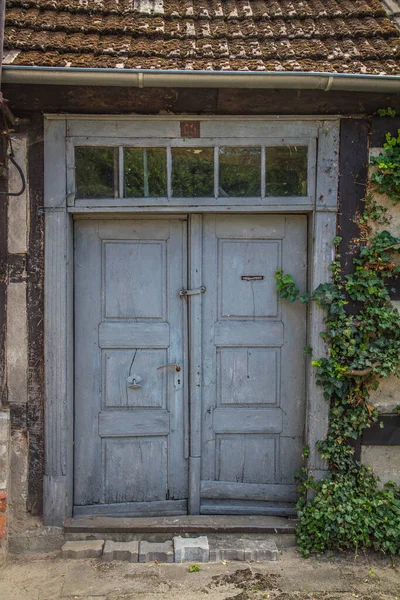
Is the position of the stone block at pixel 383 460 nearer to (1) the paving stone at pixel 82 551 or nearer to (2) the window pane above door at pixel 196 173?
(2) the window pane above door at pixel 196 173

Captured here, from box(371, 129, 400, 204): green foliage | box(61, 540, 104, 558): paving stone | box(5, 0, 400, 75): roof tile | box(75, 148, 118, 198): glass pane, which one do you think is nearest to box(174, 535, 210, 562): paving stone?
box(61, 540, 104, 558): paving stone

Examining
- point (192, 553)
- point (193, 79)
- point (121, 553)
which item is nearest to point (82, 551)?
point (121, 553)

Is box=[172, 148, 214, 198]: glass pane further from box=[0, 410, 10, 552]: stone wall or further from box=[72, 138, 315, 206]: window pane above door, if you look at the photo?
box=[0, 410, 10, 552]: stone wall

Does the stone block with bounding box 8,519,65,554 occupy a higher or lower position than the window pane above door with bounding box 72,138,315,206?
lower

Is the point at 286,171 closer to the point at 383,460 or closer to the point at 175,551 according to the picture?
the point at 383,460

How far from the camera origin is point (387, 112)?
12.8 ft

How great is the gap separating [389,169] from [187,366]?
2031 mm

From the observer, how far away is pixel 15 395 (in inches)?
157

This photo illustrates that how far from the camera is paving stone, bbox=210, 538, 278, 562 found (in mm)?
3863

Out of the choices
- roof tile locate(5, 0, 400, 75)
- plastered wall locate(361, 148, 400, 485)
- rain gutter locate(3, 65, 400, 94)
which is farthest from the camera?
plastered wall locate(361, 148, 400, 485)

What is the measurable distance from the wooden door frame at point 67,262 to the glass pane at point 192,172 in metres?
0.12

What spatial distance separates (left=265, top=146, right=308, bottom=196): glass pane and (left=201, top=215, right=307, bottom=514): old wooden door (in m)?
0.26

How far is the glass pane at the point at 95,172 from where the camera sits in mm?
4000

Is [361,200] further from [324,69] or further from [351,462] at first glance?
[351,462]
